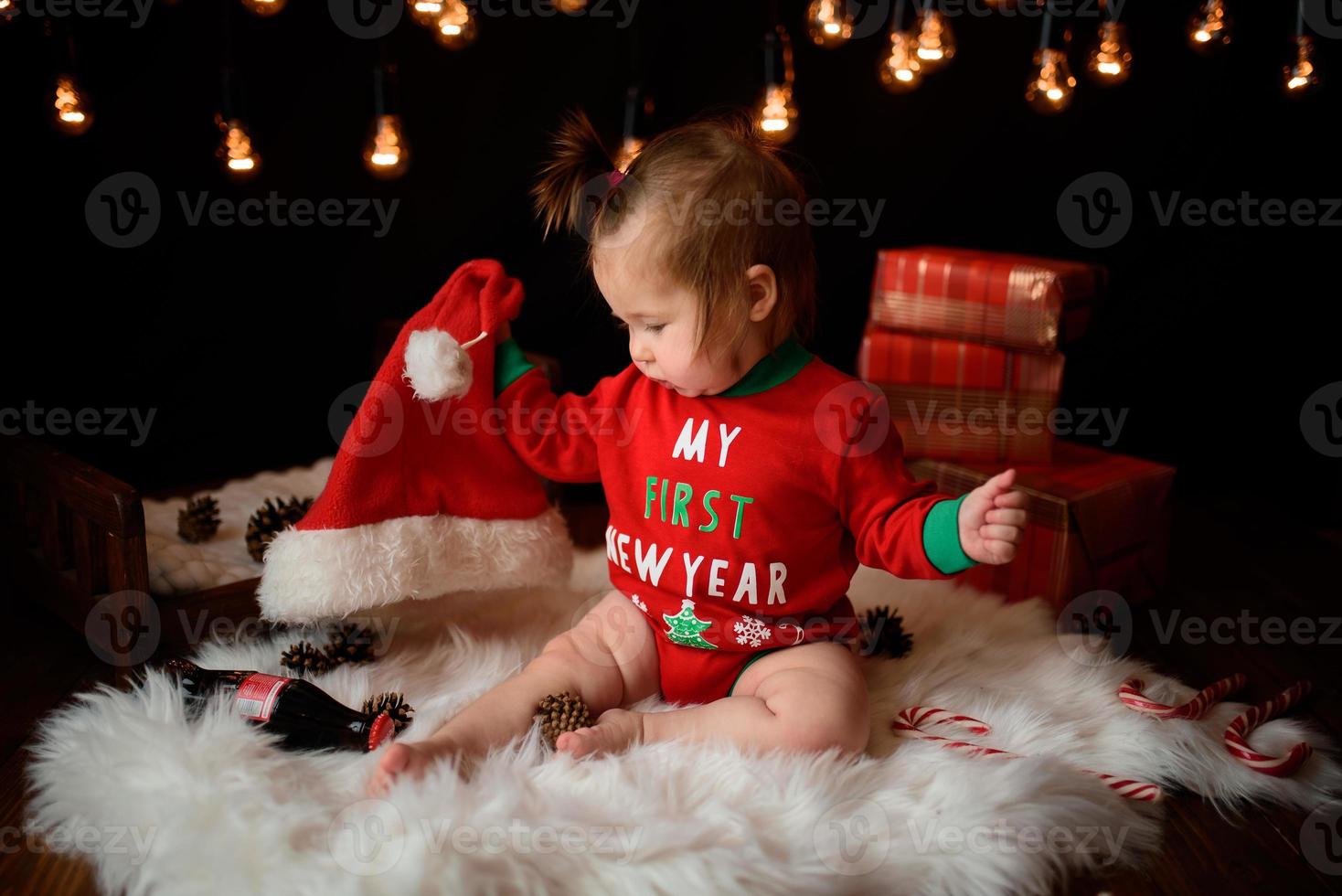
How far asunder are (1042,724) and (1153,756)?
106 mm

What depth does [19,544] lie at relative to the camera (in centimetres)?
135

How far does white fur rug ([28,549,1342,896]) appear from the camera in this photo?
832 mm

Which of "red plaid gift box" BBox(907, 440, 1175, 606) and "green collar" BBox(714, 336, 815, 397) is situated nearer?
"green collar" BBox(714, 336, 815, 397)

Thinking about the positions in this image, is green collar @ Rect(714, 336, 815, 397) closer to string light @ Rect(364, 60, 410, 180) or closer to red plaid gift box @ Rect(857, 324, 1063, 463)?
red plaid gift box @ Rect(857, 324, 1063, 463)

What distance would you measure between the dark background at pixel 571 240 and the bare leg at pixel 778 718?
98 centimetres

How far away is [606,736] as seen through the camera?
102 centimetres

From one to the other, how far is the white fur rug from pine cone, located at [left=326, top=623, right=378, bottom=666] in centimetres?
2

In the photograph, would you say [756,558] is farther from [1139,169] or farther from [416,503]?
[1139,169]

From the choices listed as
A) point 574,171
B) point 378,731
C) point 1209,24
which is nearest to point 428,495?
point 378,731

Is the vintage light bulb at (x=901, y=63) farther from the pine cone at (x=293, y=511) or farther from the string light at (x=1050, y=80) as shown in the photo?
the pine cone at (x=293, y=511)

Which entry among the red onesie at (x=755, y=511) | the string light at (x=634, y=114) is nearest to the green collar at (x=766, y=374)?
the red onesie at (x=755, y=511)

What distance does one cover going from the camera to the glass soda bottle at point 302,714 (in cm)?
102

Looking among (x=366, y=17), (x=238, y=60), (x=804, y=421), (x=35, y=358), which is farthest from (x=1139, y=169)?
(x=35, y=358)

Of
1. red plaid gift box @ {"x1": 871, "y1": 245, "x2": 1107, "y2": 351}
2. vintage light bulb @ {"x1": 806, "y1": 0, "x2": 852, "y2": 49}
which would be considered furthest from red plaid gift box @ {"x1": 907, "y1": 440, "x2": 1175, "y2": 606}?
vintage light bulb @ {"x1": 806, "y1": 0, "x2": 852, "y2": 49}
